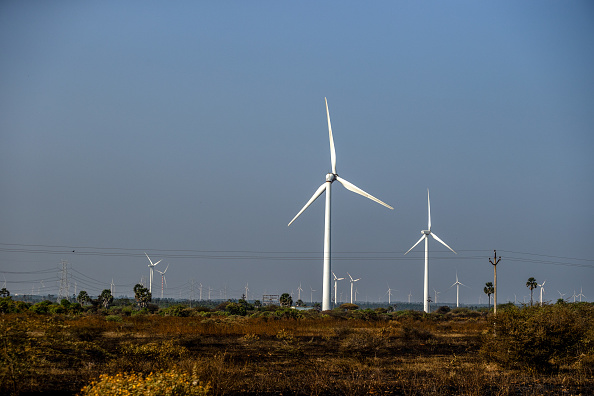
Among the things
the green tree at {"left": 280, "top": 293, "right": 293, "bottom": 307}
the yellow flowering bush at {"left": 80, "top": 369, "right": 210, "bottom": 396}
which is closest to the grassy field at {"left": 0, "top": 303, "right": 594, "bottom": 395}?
the yellow flowering bush at {"left": 80, "top": 369, "right": 210, "bottom": 396}

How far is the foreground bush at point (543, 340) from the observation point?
2472cm

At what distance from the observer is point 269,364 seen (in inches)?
1015

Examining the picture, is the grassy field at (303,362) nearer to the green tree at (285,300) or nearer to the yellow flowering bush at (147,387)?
the yellow flowering bush at (147,387)

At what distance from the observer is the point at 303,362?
2684 centimetres

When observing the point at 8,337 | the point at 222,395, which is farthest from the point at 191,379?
the point at 8,337

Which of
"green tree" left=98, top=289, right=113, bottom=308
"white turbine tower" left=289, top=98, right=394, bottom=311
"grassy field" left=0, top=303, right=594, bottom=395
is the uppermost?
"white turbine tower" left=289, top=98, right=394, bottom=311

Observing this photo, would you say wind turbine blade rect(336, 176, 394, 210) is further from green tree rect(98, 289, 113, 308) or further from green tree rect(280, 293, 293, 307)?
green tree rect(98, 289, 113, 308)

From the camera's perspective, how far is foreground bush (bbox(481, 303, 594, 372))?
973 inches

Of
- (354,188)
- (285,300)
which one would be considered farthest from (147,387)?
(285,300)

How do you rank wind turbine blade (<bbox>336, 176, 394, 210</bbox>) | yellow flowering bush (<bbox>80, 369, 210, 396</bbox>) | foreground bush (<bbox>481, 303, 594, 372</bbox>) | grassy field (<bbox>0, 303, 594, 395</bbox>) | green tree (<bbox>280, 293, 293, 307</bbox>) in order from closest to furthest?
1. yellow flowering bush (<bbox>80, 369, 210, 396</bbox>)
2. grassy field (<bbox>0, 303, 594, 395</bbox>)
3. foreground bush (<bbox>481, 303, 594, 372</bbox>)
4. wind turbine blade (<bbox>336, 176, 394, 210</bbox>)
5. green tree (<bbox>280, 293, 293, 307</bbox>)

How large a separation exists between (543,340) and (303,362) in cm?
1211

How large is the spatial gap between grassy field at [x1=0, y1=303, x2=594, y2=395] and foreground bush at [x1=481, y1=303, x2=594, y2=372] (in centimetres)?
5

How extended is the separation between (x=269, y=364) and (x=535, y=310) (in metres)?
14.1

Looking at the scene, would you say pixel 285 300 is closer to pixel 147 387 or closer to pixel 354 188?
pixel 354 188
